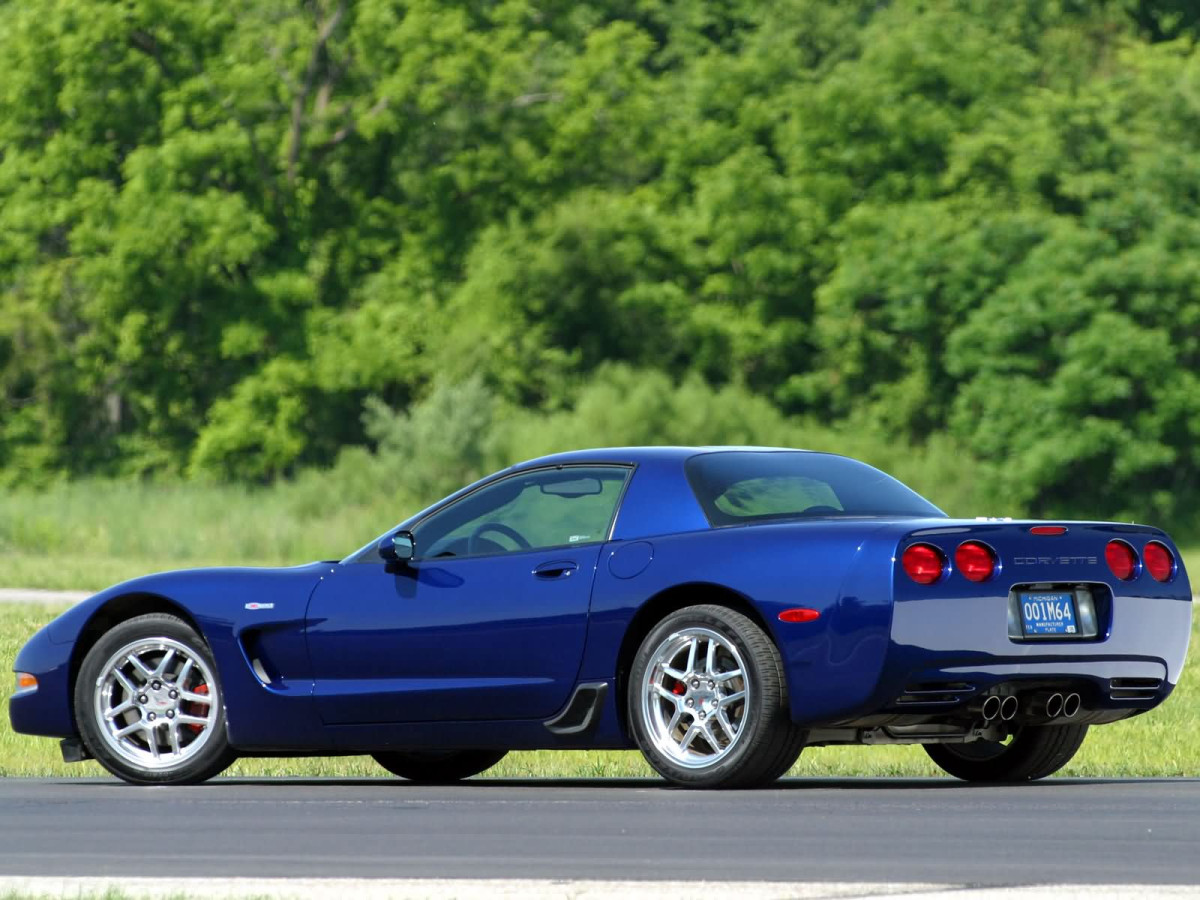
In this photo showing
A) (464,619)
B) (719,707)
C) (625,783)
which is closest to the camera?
(719,707)

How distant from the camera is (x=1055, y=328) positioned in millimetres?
46250

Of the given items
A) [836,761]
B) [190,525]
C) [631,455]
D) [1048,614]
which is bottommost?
[190,525]

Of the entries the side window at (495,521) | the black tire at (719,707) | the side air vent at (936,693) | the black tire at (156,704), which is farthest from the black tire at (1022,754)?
the black tire at (156,704)

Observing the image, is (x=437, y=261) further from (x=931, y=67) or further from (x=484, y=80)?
(x=931, y=67)

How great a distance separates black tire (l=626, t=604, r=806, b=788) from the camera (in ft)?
31.4

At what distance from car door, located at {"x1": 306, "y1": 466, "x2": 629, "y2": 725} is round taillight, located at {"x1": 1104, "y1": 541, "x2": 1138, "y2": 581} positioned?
6.34 feet

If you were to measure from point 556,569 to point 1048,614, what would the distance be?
1.89 meters

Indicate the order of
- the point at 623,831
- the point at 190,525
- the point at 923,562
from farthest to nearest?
the point at 190,525 < the point at 923,562 < the point at 623,831

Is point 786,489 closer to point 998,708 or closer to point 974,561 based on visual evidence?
point 974,561

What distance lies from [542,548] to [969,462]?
37.7 metres

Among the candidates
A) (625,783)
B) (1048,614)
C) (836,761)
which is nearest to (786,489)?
(1048,614)

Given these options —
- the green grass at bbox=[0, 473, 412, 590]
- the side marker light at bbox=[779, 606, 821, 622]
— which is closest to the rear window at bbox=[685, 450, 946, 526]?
the side marker light at bbox=[779, 606, 821, 622]

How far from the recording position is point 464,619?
10.3 meters

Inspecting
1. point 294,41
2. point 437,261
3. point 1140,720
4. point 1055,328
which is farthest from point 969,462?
point 1140,720
